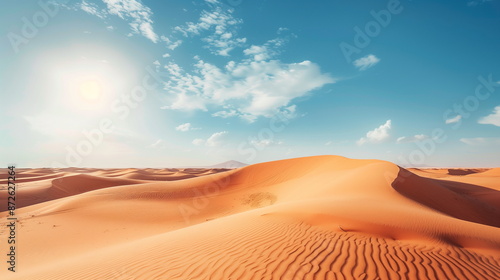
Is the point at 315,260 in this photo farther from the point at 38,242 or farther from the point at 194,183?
the point at 194,183

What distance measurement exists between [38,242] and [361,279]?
13388 millimetres

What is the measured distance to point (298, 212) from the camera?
8.07 m

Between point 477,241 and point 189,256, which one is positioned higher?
point 189,256

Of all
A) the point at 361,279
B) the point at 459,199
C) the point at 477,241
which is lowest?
the point at 459,199

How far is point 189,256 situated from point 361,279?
369 centimetres

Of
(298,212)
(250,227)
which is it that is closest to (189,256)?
(250,227)

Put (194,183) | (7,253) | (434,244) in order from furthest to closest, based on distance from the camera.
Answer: (194,183)
(7,253)
(434,244)

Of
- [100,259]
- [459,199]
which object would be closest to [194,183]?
[100,259]

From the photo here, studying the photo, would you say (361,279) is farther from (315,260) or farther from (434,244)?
(434,244)

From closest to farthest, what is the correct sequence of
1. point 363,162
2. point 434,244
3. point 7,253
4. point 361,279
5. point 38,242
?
point 361,279 < point 434,244 < point 7,253 < point 38,242 < point 363,162

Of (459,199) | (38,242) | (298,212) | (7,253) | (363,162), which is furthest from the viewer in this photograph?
(363,162)

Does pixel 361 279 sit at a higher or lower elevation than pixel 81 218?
lower

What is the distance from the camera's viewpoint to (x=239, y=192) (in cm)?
2114

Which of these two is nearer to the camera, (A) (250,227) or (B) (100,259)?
(B) (100,259)
